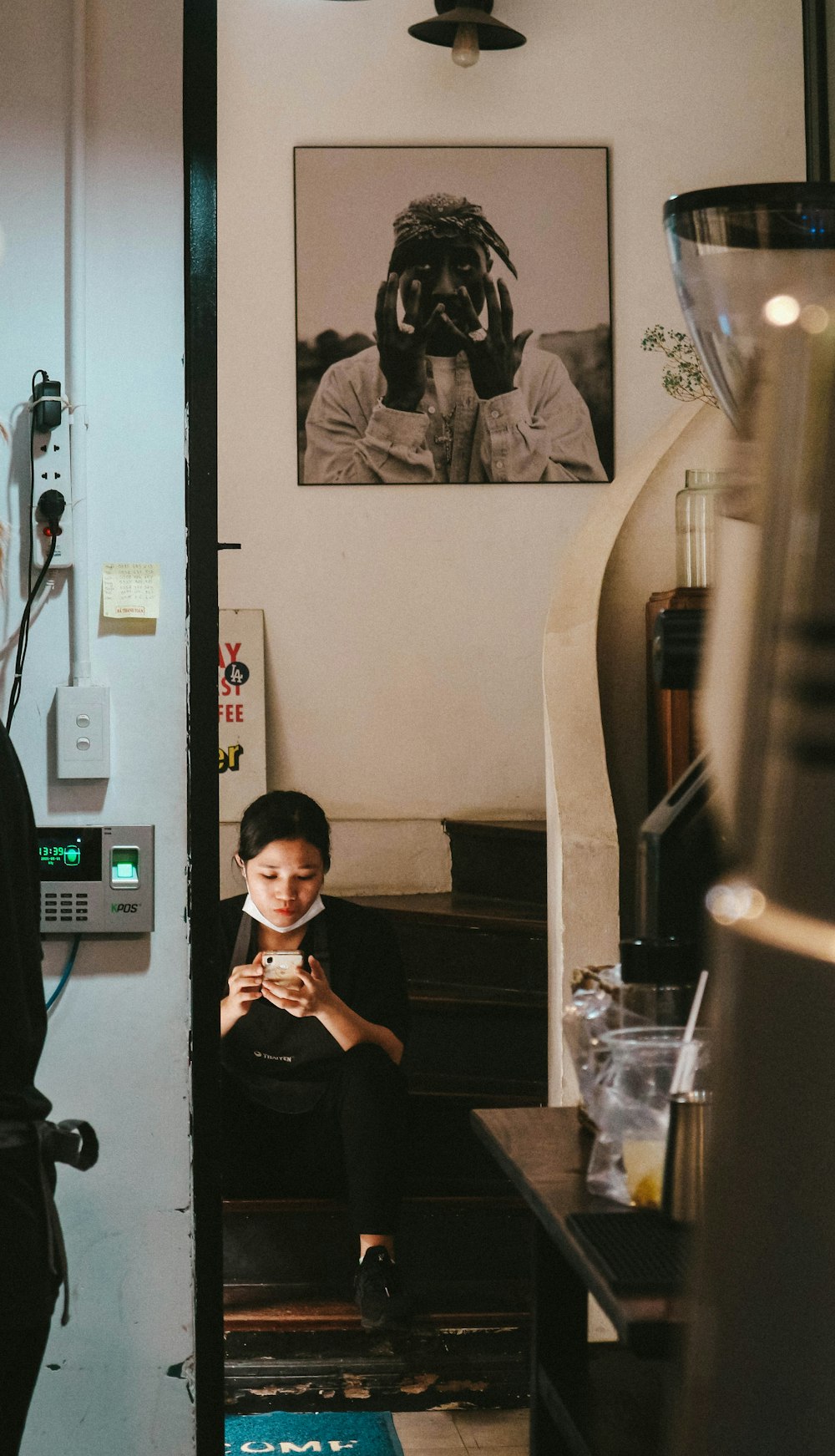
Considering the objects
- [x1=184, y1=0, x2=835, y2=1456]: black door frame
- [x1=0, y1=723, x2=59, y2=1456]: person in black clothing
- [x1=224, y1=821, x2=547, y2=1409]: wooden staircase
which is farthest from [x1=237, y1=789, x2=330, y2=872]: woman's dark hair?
[x1=0, y1=723, x2=59, y2=1456]: person in black clothing

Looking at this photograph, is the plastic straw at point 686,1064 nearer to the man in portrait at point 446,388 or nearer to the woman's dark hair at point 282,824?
the woman's dark hair at point 282,824

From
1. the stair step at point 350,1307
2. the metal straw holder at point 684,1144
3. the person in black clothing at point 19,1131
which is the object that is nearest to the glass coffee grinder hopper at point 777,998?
the metal straw holder at point 684,1144

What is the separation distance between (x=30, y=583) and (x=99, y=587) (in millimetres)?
107

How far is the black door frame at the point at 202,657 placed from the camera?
2135mm

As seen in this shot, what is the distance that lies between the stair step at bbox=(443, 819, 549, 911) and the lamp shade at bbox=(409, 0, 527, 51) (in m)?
2.68

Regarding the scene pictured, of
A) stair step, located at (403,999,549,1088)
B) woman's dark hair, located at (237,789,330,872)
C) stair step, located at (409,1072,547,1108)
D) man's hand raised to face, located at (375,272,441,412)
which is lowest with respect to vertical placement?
stair step, located at (409,1072,547,1108)

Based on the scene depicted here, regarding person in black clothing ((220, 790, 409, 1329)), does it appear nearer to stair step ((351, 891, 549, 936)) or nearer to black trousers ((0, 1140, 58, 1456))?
stair step ((351, 891, 549, 936))

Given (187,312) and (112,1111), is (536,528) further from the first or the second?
(112,1111)

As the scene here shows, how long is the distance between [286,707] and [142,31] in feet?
9.92

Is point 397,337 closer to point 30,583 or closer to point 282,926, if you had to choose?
point 282,926

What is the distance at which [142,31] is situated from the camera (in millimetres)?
2141

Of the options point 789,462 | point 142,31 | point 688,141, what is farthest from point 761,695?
point 688,141

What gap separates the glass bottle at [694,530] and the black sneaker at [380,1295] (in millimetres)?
1829

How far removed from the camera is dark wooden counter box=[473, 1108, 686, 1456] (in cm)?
147
